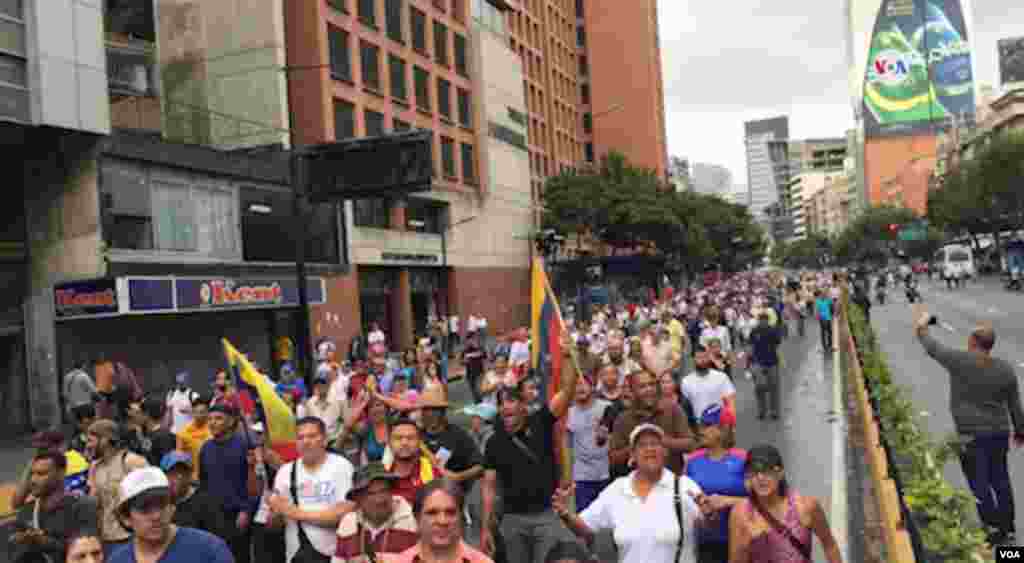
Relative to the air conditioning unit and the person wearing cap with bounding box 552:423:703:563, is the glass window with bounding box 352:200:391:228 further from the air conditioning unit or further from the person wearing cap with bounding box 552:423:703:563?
the person wearing cap with bounding box 552:423:703:563

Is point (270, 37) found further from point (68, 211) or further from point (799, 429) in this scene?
point (799, 429)

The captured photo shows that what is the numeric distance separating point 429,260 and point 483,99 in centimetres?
983

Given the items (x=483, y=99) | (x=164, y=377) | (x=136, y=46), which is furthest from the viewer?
(x=483, y=99)

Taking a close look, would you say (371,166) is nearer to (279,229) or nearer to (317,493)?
(317,493)

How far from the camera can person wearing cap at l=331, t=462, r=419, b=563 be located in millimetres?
4750

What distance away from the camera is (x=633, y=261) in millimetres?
74062

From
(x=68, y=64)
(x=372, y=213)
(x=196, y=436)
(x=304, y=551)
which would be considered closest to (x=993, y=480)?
(x=304, y=551)

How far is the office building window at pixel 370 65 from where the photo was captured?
119 ft

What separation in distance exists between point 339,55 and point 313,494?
3082 cm

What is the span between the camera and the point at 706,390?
29.8 feet

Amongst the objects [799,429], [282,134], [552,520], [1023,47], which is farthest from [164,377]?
[1023,47]

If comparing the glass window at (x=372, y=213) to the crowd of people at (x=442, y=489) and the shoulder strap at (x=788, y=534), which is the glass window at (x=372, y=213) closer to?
the crowd of people at (x=442, y=489)

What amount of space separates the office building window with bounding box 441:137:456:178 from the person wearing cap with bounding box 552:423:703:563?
3741 centimetres

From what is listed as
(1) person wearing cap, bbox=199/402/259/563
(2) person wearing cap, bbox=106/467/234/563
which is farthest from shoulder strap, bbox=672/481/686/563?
(1) person wearing cap, bbox=199/402/259/563
